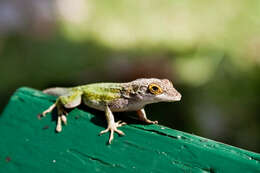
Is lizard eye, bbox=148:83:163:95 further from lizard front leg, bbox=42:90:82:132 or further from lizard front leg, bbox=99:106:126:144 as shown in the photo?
lizard front leg, bbox=42:90:82:132

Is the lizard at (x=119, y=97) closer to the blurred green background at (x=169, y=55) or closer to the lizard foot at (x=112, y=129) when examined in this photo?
the lizard foot at (x=112, y=129)

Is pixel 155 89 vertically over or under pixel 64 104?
over

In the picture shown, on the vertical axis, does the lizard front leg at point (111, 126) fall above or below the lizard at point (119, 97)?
below

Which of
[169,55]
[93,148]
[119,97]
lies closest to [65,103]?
[119,97]

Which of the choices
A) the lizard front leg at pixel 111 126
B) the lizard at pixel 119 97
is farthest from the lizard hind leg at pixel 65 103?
the lizard front leg at pixel 111 126

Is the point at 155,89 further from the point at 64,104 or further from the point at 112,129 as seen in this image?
the point at 64,104

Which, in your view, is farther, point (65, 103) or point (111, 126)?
point (65, 103)

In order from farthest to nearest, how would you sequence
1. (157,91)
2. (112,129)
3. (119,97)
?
(119,97) → (157,91) → (112,129)
